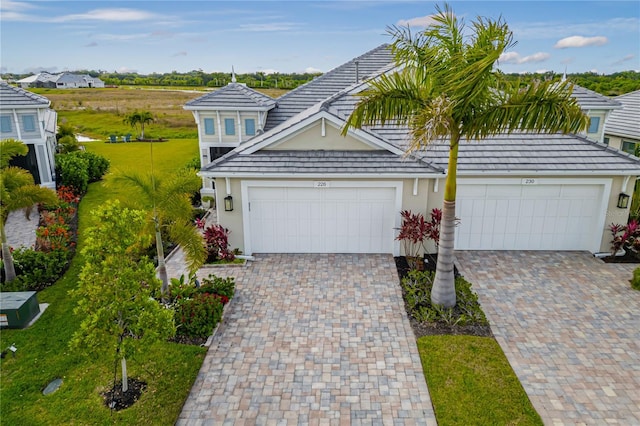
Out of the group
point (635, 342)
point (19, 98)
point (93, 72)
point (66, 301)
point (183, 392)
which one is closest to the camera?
point (183, 392)

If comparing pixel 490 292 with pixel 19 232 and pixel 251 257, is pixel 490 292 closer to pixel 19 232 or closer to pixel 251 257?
pixel 251 257

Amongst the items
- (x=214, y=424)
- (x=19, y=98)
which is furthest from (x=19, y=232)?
(x=214, y=424)

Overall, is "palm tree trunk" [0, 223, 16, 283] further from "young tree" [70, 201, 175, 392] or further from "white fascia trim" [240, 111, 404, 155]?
"white fascia trim" [240, 111, 404, 155]

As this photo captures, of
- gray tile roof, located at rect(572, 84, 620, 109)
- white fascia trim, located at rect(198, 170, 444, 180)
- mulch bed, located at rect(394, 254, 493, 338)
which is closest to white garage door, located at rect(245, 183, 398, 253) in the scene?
white fascia trim, located at rect(198, 170, 444, 180)

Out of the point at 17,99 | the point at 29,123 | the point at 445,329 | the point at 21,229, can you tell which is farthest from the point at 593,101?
the point at 17,99

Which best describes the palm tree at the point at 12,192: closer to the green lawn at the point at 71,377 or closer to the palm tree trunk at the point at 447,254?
the green lawn at the point at 71,377

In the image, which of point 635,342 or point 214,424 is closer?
point 214,424
